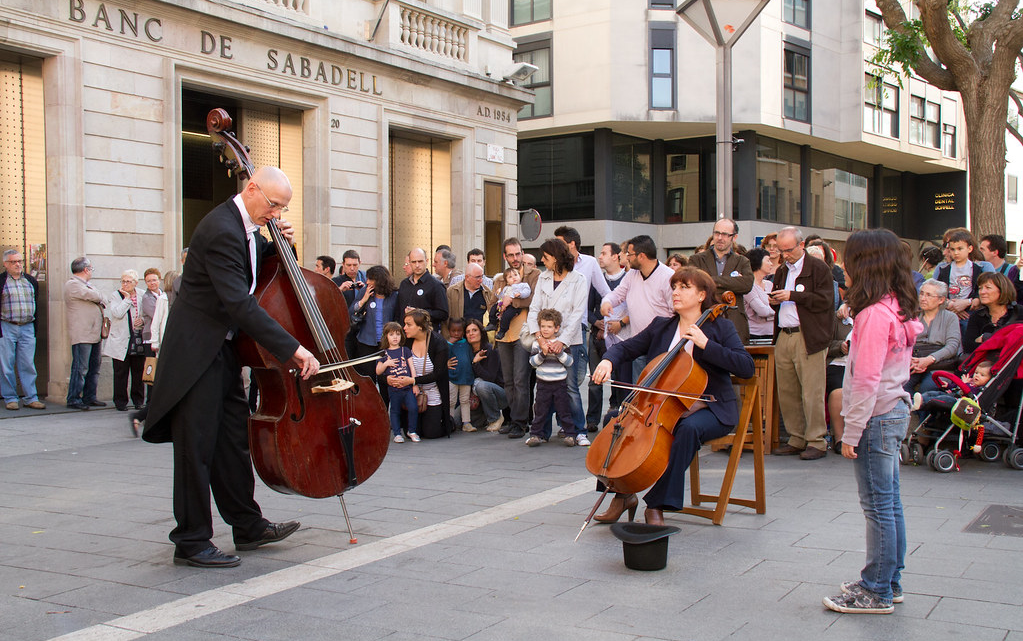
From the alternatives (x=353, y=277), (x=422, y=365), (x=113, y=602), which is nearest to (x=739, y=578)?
(x=113, y=602)

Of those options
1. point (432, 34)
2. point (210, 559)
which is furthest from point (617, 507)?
point (432, 34)

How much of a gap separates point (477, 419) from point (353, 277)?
2705mm

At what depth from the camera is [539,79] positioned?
29.6m

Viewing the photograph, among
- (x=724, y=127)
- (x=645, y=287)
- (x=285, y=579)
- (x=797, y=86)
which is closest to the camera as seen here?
(x=285, y=579)

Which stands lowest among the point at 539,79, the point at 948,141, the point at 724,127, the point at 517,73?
the point at 724,127

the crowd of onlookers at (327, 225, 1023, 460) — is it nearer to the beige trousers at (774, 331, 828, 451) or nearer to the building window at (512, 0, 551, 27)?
the beige trousers at (774, 331, 828, 451)

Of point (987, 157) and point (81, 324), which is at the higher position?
point (987, 157)

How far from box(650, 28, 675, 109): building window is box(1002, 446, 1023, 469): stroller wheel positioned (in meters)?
21.8

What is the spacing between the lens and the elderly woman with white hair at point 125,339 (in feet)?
38.9

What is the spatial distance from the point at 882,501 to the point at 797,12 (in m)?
29.0

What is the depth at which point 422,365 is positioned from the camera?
1012cm

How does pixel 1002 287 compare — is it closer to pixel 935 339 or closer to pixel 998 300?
pixel 998 300

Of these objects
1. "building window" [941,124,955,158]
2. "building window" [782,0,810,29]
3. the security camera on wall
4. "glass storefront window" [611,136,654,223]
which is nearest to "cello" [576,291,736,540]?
the security camera on wall

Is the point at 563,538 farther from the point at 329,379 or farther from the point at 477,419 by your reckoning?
the point at 477,419
